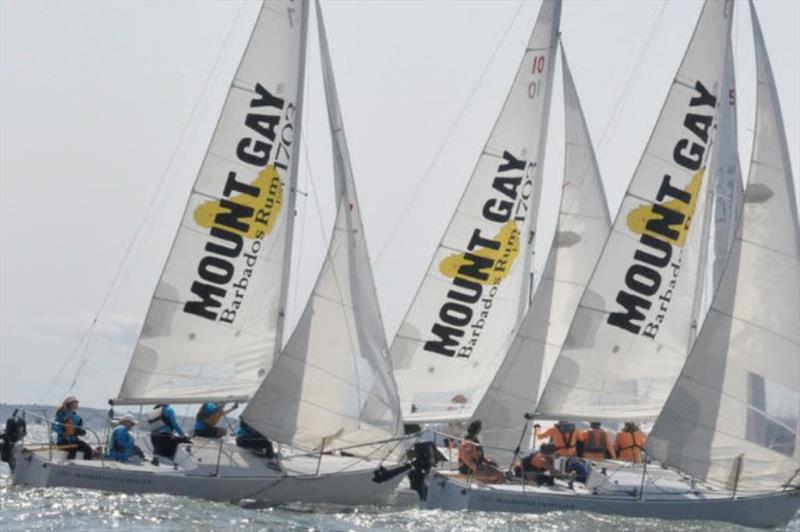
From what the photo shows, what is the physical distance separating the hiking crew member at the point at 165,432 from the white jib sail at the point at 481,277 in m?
6.40

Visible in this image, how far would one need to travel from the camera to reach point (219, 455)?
2505 cm

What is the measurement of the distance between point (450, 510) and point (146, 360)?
548cm

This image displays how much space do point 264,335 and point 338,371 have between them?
2166mm

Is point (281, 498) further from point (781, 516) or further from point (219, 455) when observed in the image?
point (781, 516)

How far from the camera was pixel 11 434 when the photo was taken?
25.8 meters

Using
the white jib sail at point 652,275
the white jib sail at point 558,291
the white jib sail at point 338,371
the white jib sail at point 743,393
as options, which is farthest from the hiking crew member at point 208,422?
the white jib sail at point 743,393

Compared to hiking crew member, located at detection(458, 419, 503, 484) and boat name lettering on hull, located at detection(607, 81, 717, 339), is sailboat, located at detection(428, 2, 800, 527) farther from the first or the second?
boat name lettering on hull, located at detection(607, 81, 717, 339)

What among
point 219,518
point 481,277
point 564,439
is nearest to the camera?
point 219,518

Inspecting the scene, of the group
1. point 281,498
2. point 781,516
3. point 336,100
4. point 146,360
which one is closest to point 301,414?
point 281,498

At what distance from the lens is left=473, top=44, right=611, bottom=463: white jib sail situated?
28.9 metres

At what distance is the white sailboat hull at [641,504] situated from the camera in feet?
80.8

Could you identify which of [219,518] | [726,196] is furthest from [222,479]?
[726,196]

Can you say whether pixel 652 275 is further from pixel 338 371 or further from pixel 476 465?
pixel 338 371

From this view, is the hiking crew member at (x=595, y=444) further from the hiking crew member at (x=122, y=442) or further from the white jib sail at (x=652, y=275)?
the hiking crew member at (x=122, y=442)
